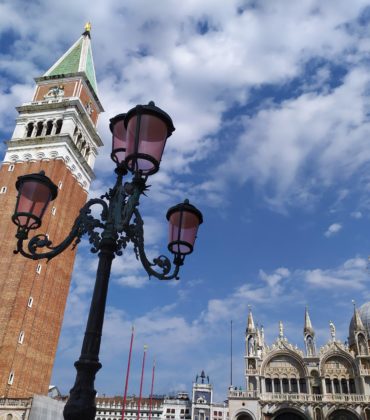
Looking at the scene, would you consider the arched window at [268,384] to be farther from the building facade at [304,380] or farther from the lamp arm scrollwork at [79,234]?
the lamp arm scrollwork at [79,234]

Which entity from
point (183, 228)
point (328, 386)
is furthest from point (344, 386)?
point (183, 228)

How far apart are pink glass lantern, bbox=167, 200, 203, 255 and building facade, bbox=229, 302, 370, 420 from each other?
1195 inches

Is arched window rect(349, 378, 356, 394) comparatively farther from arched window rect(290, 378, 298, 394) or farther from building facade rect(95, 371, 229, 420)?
building facade rect(95, 371, 229, 420)

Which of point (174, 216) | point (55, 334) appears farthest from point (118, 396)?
point (174, 216)

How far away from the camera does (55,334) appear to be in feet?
115

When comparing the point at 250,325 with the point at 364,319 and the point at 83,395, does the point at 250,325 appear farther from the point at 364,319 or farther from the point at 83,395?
the point at 83,395

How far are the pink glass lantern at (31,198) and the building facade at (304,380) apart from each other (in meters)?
31.4

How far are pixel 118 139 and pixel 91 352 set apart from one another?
12.1ft

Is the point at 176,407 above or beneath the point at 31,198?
above

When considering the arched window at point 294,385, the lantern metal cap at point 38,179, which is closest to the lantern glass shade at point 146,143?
the lantern metal cap at point 38,179

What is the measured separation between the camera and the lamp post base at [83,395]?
14.9 ft

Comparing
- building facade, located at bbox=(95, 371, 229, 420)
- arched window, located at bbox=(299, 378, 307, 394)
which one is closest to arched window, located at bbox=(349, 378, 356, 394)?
arched window, located at bbox=(299, 378, 307, 394)

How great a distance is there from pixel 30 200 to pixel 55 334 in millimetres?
31982

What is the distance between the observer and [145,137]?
5.91 meters
